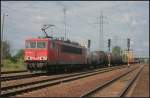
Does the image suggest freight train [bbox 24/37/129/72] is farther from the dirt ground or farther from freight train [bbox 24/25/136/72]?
the dirt ground

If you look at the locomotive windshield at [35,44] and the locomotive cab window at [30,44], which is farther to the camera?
the locomotive cab window at [30,44]

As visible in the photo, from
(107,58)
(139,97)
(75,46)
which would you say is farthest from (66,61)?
(107,58)

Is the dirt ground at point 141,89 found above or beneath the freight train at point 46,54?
beneath

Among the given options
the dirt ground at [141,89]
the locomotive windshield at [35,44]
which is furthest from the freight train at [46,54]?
the dirt ground at [141,89]

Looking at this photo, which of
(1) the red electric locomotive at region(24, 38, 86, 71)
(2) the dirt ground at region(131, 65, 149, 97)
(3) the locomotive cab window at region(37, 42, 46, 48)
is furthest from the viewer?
(3) the locomotive cab window at region(37, 42, 46, 48)

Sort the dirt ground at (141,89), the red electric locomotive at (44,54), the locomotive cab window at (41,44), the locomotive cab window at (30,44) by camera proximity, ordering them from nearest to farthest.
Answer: the dirt ground at (141,89) → the red electric locomotive at (44,54) → the locomotive cab window at (41,44) → the locomotive cab window at (30,44)

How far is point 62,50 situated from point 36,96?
22.1m

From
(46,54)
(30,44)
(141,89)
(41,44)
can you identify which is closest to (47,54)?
(46,54)

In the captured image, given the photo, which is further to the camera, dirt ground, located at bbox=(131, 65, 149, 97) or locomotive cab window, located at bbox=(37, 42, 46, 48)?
locomotive cab window, located at bbox=(37, 42, 46, 48)

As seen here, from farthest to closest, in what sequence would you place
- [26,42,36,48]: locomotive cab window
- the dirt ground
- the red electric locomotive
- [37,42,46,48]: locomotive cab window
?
[26,42,36,48]: locomotive cab window
[37,42,46,48]: locomotive cab window
the red electric locomotive
the dirt ground

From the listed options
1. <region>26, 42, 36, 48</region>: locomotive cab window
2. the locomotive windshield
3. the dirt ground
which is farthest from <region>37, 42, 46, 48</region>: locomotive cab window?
the dirt ground

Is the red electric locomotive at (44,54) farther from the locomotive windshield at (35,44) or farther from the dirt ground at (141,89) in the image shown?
the dirt ground at (141,89)

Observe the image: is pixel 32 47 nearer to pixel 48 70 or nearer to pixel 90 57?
pixel 48 70

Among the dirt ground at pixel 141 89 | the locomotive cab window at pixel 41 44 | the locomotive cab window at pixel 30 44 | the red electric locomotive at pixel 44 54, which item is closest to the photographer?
the dirt ground at pixel 141 89
